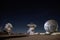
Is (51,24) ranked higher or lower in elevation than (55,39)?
higher

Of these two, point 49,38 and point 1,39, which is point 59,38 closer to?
point 49,38

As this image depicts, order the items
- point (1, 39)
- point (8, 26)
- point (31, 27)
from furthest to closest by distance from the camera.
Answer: point (31, 27) → point (8, 26) → point (1, 39)

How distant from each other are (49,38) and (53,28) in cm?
194

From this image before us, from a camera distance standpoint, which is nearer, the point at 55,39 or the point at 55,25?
the point at 55,39

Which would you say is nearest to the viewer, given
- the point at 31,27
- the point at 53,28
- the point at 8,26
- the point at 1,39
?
the point at 1,39

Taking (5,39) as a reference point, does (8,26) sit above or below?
above

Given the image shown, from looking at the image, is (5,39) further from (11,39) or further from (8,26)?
(8,26)

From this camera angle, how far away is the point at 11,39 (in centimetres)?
96

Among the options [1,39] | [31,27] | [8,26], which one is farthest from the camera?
[31,27]

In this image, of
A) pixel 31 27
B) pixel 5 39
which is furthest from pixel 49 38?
pixel 31 27

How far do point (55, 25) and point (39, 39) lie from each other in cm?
201

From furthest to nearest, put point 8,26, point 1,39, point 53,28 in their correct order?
point 8,26
point 53,28
point 1,39

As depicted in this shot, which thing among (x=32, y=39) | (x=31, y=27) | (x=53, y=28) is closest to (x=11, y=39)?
(x=32, y=39)

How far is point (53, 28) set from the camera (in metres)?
2.89
